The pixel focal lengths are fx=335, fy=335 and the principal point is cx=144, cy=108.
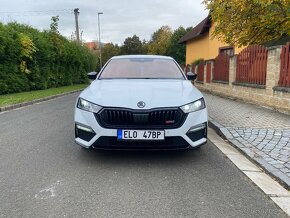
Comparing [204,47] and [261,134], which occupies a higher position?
[204,47]

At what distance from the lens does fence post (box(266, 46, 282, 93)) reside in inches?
374

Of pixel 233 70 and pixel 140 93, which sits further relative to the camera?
pixel 233 70

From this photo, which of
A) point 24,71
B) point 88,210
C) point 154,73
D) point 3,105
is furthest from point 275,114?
point 24,71

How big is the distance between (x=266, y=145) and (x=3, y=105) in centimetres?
887

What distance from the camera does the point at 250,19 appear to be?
478 inches

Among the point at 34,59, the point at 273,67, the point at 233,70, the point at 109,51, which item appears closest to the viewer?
the point at 273,67

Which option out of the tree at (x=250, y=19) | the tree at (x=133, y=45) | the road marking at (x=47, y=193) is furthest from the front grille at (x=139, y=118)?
the tree at (x=133, y=45)

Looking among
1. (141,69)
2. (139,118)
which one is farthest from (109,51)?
(139,118)

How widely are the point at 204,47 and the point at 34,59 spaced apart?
14.7 metres

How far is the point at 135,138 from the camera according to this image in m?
4.42

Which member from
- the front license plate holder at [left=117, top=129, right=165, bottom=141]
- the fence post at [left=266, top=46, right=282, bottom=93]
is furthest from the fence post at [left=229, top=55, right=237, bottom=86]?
the front license plate holder at [left=117, top=129, right=165, bottom=141]

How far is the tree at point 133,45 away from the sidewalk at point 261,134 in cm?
7416

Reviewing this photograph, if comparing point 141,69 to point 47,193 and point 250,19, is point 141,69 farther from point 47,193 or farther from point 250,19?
point 250,19

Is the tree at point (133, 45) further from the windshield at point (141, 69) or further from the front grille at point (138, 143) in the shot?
the front grille at point (138, 143)
